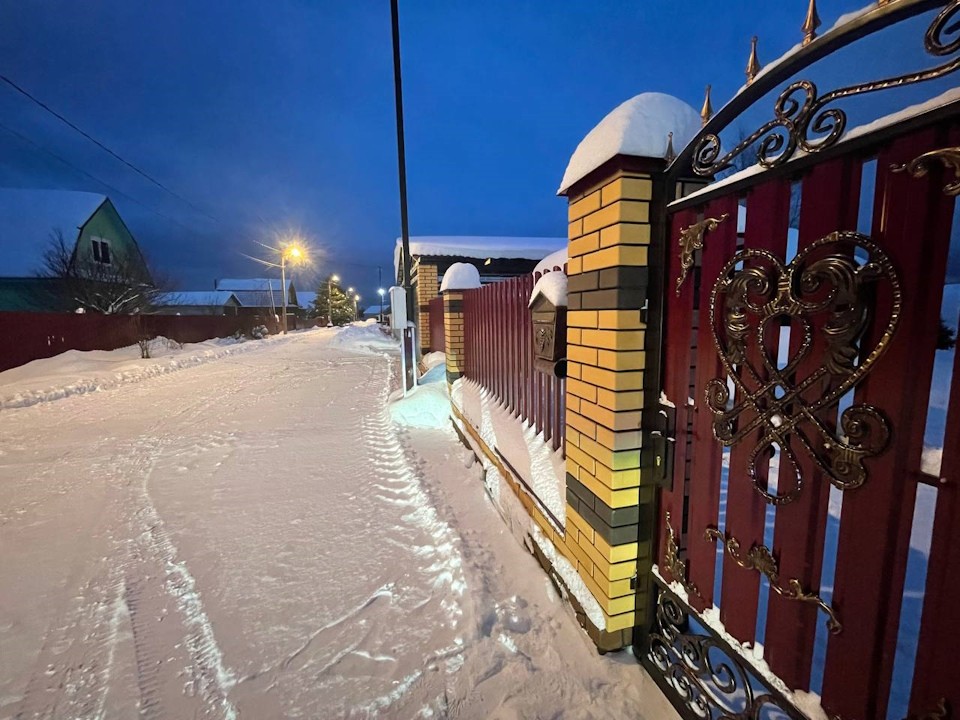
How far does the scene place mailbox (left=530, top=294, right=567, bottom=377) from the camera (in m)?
2.25

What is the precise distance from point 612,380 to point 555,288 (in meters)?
0.75

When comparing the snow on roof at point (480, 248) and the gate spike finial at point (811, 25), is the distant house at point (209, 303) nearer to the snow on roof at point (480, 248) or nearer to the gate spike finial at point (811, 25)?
the snow on roof at point (480, 248)

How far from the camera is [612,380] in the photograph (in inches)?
67.7

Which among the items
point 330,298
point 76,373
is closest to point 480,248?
point 76,373

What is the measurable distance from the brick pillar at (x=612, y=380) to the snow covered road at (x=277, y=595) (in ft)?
1.34

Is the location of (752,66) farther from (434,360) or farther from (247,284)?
(247,284)

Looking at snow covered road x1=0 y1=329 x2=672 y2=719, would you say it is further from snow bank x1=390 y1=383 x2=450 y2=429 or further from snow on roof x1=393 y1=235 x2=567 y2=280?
snow on roof x1=393 y1=235 x2=567 y2=280

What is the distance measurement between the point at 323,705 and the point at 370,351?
15.3m

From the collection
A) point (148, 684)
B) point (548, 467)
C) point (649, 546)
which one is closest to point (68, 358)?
point (148, 684)

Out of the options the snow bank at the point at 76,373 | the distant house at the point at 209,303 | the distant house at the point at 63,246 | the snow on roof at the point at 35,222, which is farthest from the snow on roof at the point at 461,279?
the distant house at the point at 209,303

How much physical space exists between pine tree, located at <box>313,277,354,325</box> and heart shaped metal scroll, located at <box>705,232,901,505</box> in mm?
54223

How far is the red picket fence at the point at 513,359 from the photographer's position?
9.27 ft

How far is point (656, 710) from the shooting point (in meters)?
1.64

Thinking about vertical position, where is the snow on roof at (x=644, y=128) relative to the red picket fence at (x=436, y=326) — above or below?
above
